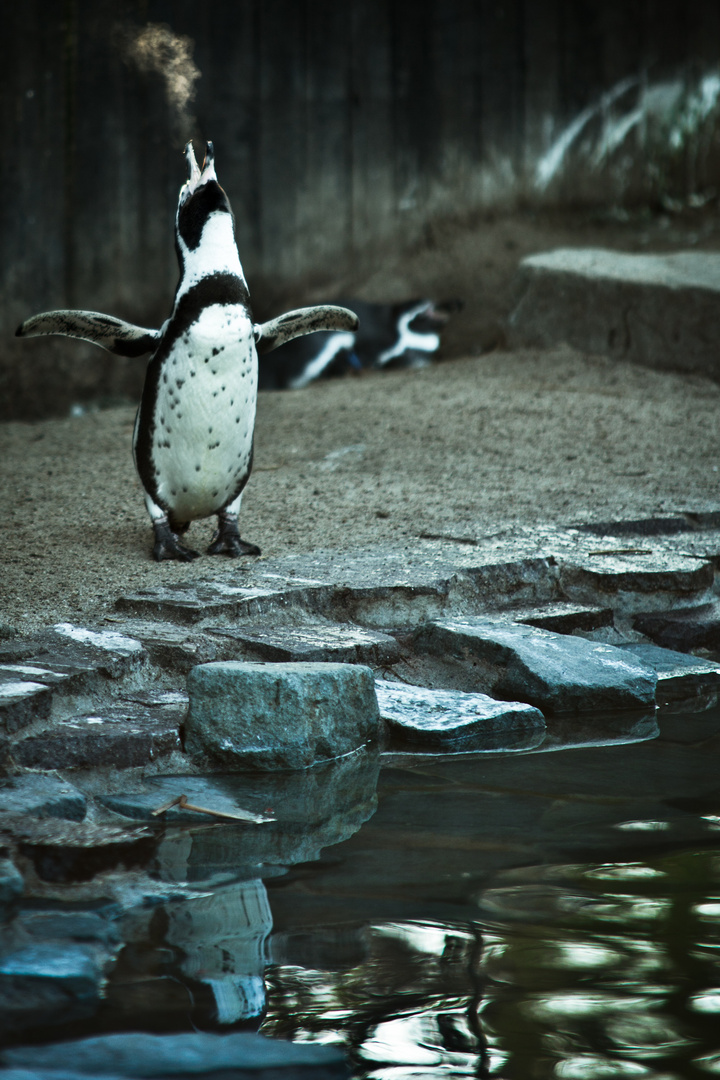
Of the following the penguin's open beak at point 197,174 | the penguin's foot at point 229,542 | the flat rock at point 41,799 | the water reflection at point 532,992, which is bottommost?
the water reflection at point 532,992

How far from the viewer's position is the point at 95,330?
2988 mm

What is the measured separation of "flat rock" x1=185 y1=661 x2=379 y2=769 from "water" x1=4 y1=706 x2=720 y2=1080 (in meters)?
0.07

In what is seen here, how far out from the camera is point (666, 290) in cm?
535

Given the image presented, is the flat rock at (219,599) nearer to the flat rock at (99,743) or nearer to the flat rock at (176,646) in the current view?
the flat rock at (176,646)

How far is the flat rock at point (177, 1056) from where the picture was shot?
1.13 metres

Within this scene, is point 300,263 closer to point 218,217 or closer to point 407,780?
point 218,217

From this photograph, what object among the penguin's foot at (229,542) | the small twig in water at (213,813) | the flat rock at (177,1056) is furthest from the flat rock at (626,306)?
the flat rock at (177,1056)

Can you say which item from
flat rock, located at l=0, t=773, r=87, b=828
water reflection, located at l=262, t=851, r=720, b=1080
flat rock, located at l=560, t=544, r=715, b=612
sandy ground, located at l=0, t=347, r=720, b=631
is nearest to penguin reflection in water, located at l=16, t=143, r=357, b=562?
sandy ground, located at l=0, t=347, r=720, b=631

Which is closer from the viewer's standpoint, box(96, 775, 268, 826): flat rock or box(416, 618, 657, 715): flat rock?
box(96, 775, 268, 826): flat rock

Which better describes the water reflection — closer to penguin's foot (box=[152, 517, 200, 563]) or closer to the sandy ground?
the sandy ground

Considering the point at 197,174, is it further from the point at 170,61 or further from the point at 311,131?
the point at 311,131

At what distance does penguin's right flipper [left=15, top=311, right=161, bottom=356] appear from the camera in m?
2.95

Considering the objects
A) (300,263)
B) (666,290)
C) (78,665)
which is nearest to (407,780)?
(78,665)

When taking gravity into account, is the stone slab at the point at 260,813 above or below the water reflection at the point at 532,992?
below
